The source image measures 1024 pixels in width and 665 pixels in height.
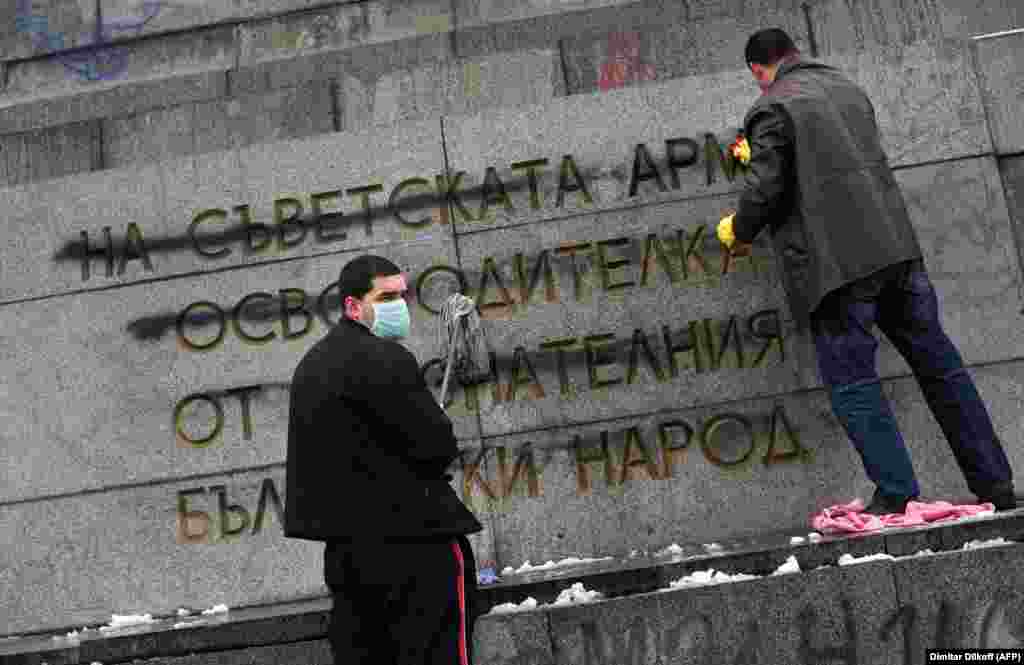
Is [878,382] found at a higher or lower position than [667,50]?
lower

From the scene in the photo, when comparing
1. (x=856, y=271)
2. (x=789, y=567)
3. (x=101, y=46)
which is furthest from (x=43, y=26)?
(x=789, y=567)

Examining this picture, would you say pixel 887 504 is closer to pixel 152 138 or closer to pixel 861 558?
pixel 861 558

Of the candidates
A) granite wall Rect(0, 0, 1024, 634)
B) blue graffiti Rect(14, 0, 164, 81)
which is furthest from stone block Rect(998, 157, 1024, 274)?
blue graffiti Rect(14, 0, 164, 81)

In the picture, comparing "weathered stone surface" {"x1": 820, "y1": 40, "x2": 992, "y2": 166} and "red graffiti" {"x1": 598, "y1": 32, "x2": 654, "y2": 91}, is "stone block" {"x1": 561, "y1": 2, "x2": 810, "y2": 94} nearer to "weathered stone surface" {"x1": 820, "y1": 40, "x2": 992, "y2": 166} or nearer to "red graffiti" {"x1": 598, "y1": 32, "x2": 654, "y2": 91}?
"red graffiti" {"x1": 598, "y1": 32, "x2": 654, "y2": 91}

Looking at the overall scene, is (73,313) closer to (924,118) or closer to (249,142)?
(249,142)

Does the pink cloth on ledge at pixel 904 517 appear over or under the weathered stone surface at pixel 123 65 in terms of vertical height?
under

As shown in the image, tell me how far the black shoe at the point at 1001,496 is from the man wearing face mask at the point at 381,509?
Answer: 271 centimetres

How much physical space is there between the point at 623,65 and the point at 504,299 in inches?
62.9

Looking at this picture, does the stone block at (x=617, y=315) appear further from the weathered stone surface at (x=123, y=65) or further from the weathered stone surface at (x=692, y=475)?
the weathered stone surface at (x=123, y=65)

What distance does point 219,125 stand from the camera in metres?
7.93

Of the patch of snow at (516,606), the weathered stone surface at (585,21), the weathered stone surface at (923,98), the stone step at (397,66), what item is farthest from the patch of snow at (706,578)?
the weathered stone surface at (585,21)

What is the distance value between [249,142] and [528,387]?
7.62 ft

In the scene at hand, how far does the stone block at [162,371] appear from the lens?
283 inches

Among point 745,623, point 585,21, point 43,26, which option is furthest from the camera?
point 43,26
